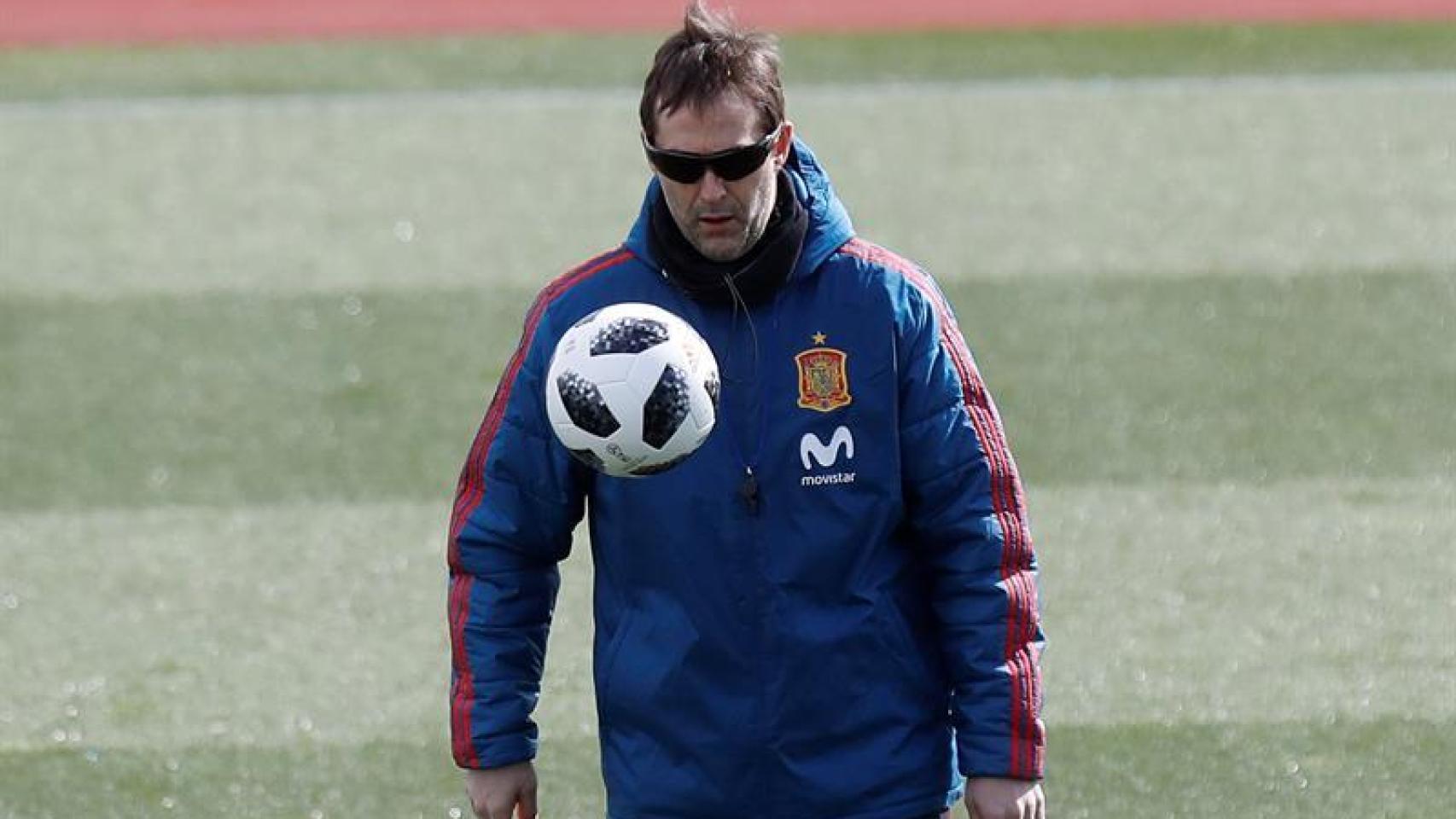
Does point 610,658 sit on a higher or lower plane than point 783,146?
lower

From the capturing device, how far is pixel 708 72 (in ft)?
12.9

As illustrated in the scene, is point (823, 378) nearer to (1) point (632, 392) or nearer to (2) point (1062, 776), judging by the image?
(1) point (632, 392)

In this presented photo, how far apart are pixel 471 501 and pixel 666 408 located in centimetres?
51

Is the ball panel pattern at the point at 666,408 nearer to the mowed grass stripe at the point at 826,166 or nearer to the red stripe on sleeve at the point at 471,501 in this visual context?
the red stripe on sleeve at the point at 471,501

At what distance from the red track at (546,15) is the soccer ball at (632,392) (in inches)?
478

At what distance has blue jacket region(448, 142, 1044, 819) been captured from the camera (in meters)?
4.04

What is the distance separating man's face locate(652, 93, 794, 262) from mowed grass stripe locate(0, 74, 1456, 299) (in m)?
6.69

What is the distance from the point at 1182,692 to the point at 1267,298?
3842mm

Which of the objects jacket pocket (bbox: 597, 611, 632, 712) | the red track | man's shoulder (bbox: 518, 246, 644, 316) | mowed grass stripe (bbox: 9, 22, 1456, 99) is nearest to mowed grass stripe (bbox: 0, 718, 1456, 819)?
jacket pocket (bbox: 597, 611, 632, 712)

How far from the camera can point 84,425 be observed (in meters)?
9.36

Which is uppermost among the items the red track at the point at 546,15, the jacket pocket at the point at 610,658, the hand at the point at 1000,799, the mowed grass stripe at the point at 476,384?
the jacket pocket at the point at 610,658

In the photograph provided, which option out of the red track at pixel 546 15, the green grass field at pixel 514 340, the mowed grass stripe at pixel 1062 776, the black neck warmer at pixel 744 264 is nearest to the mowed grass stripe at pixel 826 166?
the green grass field at pixel 514 340

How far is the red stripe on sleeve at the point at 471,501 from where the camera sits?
4.16 meters

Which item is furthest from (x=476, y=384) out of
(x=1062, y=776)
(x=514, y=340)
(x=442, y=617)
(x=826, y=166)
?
(x=1062, y=776)
